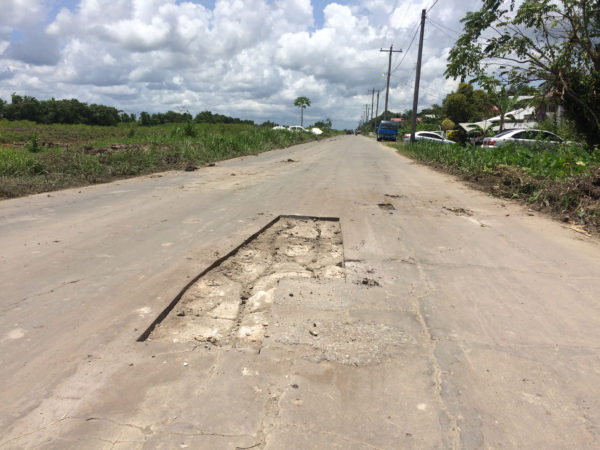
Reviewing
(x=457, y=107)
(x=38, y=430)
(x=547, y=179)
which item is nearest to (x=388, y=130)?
(x=457, y=107)

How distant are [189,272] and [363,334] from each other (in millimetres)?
1769

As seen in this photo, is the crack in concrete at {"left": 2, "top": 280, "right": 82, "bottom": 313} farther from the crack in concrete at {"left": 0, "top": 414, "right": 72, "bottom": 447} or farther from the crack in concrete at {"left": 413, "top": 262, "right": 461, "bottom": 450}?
the crack in concrete at {"left": 413, "top": 262, "right": 461, "bottom": 450}

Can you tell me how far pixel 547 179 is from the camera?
24.6 ft

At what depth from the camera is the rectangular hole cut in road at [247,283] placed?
2646 mm

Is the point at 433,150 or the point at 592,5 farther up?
the point at 592,5

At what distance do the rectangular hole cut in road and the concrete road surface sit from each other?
0.7 inches

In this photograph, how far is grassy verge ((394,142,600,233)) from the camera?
624 cm

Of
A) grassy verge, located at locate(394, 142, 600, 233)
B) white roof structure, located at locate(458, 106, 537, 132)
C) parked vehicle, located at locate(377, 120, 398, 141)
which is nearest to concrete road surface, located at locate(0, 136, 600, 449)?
grassy verge, located at locate(394, 142, 600, 233)

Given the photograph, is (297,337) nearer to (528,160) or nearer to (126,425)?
(126,425)

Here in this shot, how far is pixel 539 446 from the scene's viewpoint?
1.73m

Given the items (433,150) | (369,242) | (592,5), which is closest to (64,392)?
(369,242)

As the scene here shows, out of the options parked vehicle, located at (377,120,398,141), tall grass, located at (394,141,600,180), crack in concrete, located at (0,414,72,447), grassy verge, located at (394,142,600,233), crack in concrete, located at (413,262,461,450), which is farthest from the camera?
parked vehicle, located at (377,120,398,141)

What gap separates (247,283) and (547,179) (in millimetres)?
6824

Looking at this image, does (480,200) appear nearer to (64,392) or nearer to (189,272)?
(189,272)
